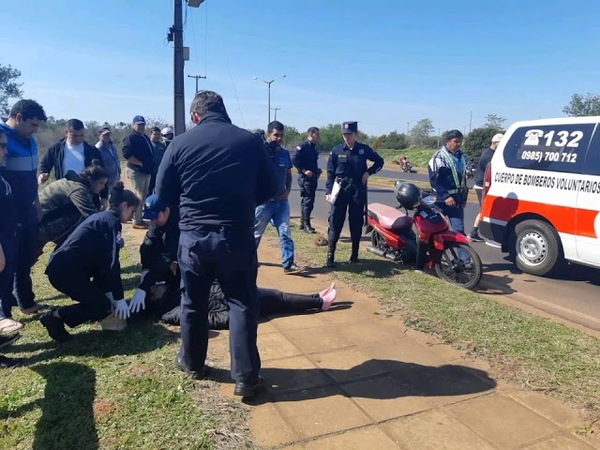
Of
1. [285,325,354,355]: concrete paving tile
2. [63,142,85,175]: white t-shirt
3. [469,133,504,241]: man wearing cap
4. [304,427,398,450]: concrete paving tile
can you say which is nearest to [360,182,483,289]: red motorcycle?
[285,325,354,355]: concrete paving tile

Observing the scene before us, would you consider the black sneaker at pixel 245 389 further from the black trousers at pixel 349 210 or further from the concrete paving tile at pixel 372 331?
the black trousers at pixel 349 210

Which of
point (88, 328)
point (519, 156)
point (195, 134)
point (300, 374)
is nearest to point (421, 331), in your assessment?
point (300, 374)

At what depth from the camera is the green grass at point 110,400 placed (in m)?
2.66

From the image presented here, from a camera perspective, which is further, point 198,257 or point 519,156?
point 519,156

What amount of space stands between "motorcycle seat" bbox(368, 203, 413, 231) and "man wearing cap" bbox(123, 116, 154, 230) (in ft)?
13.8

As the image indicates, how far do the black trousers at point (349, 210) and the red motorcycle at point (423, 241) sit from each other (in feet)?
1.58

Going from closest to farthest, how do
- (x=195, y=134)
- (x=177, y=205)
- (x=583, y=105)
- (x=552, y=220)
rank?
(x=195, y=134), (x=177, y=205), (x=552, y=220), (x=583, y=105)

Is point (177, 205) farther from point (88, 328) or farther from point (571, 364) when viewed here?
point (571, 364)

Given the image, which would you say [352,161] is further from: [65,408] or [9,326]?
[65,408]

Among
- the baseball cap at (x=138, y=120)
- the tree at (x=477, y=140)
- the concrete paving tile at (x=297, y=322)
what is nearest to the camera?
the concrete paving tile at (x=297, y=322)

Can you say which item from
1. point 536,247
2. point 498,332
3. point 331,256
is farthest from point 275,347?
point 536,247

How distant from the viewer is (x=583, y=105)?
Answer: 153 ft

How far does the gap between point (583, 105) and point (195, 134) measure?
5209cm

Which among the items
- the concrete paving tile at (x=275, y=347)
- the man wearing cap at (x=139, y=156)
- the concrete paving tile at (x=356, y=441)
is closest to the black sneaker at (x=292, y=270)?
the concrete paving tile at (x=275, y=347)
